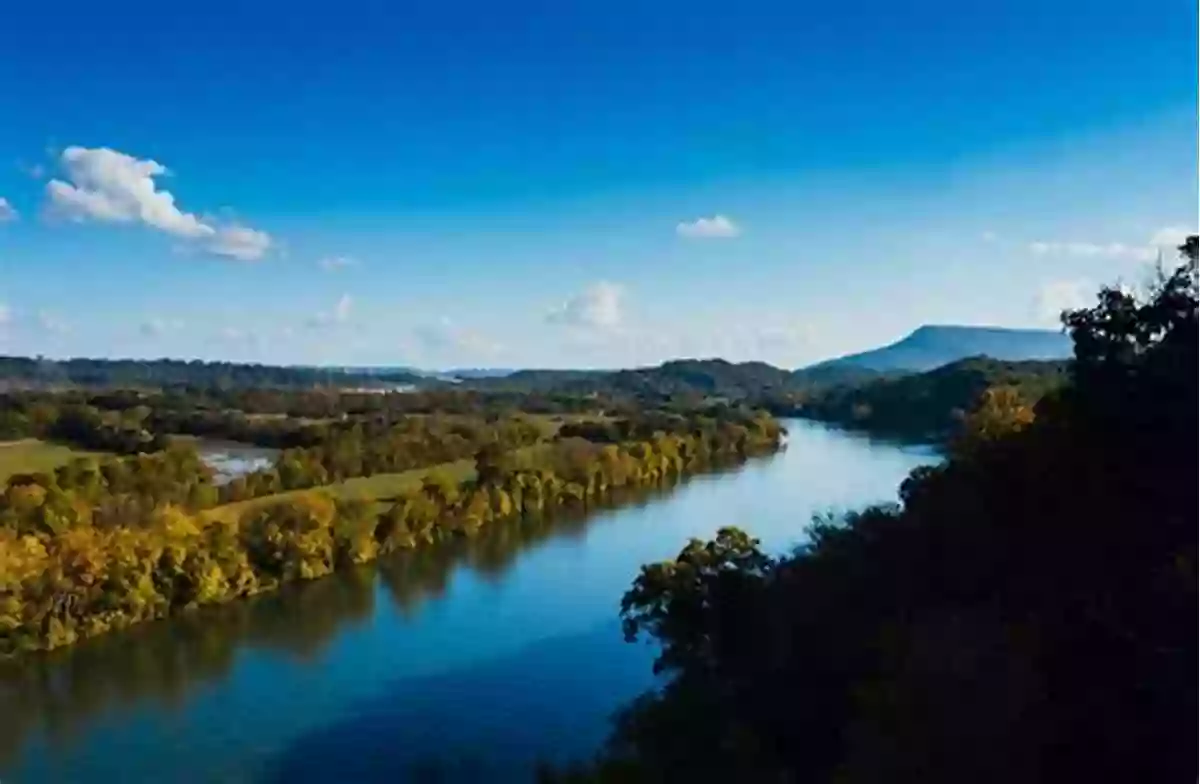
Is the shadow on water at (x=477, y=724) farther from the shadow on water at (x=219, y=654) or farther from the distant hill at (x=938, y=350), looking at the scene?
the distant hill at (x=938, y=350)

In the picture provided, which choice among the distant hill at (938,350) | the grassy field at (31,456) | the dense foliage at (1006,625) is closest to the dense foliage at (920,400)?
the distant hill at (938,350)

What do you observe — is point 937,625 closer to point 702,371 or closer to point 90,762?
point 90,762

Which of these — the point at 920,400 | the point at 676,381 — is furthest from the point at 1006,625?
the point at 676,381

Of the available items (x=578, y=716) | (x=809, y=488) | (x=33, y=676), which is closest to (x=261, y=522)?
(x=33, y=676)

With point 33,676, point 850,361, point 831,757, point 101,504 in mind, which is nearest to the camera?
point 831,757

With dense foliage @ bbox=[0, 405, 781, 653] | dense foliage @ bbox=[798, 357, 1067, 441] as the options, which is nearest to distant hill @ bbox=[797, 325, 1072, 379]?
dense foliage @ bbox=[798, 357, 1067, 441]

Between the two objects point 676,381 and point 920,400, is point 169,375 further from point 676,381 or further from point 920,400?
point 920,400

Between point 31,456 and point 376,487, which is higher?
point 31,456
